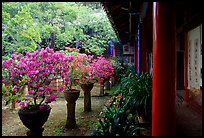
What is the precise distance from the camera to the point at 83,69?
672 centimetres

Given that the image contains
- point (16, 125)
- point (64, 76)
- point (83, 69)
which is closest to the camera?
point (64, 76)

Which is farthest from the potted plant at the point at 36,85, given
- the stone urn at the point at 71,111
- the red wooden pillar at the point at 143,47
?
the red wooden pillar at the point at 143,47

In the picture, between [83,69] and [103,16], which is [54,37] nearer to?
[103,16]

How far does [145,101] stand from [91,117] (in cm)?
340

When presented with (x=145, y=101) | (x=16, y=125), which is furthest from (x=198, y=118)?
(x=16, y=125)

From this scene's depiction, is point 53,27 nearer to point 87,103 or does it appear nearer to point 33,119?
point 87,103

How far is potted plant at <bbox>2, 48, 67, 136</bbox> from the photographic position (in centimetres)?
434

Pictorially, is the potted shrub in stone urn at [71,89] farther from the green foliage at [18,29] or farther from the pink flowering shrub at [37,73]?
the green foliage at [18,29]

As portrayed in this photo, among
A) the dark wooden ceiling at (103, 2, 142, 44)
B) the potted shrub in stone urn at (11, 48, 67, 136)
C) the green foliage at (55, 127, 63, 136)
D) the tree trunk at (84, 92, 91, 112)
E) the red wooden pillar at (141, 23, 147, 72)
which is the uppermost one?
the dark wooden ceiling at (103, 2, 142, 44)

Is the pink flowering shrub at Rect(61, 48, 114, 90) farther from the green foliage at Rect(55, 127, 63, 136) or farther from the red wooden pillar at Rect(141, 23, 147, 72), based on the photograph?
the red wooden pillar at Rect(141, 23, 147, 72)

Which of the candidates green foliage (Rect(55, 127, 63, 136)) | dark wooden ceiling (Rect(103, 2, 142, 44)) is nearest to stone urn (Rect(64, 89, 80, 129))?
green foliage (Rect(55, 127, 63, 136))

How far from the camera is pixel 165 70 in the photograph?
2418 mm

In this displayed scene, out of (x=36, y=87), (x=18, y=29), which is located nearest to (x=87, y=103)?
(x=36, y=87)

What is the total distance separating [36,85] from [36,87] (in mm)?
47
